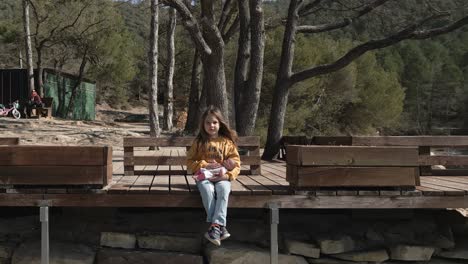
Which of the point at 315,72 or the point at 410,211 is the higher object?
the point at 315,72

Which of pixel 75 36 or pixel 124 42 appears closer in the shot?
pixel 75 36

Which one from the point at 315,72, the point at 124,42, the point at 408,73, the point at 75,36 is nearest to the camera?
the point at 315,72

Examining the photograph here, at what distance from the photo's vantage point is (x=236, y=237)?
577 centimetres

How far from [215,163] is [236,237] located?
37.2 inches

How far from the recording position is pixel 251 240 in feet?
19.0

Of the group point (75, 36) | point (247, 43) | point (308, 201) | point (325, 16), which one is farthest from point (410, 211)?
point (75, 36)

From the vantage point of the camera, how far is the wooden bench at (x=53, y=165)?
5.09m

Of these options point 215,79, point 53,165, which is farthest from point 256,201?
point 215,79

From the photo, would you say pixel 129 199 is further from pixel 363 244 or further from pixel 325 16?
pixel 325 16

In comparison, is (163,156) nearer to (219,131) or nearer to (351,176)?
(219,131)

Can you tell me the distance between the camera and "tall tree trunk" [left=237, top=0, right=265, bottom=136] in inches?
417

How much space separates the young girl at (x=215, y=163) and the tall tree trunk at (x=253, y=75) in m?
4.97

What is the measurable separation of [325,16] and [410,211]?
789 centimetres

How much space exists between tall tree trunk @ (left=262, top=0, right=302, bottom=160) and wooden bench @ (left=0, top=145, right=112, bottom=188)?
18.9 ft
